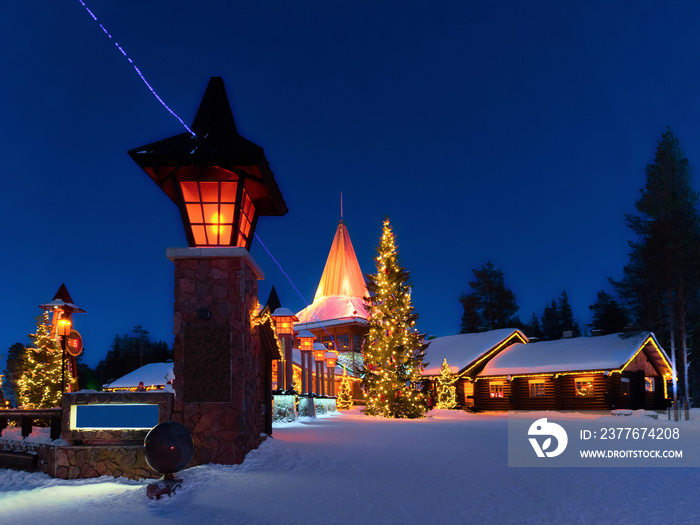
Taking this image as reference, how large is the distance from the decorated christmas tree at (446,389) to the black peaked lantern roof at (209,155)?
22170 mm

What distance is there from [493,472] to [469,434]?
21.6ft

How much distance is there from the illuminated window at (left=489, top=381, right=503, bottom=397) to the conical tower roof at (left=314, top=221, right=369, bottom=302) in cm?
1964

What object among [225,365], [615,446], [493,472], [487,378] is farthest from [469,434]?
[487,378]

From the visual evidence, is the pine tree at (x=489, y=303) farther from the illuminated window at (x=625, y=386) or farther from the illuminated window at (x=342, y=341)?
the illuminated window at (x=625, y=386)

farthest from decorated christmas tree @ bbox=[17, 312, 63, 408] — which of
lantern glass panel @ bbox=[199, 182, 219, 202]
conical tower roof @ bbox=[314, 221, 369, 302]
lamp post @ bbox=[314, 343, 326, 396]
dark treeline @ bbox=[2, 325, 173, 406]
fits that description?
dark treeline @ bbox=[2, 325, 173, 406]

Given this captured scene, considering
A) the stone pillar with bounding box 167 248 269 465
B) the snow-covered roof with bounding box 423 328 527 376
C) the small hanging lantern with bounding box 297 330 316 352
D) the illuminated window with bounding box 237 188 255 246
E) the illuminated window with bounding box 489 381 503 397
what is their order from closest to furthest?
the stone pillar with bounding box 167 248 269 465 < the illuminated window with bounding box 237 188 255 246 < the small hanging lantern with bounding box 297 330 316 352 < the illuminated window with bounding box 489 381 503 397 < the snow-covered roof with bounding box 423 328 527 376

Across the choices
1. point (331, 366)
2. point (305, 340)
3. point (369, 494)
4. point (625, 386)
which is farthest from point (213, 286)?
point (625, 386)

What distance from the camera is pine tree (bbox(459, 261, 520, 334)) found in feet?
193

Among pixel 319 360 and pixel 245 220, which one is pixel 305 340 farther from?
pixel 245 220

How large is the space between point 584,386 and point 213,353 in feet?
82.7

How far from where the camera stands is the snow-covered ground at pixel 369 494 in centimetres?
606

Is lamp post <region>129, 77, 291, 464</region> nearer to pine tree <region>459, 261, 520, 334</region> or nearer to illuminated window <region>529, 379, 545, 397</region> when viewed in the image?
illuminated window <region>529, 379, 545, 397</region>

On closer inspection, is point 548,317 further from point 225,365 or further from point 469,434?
point 225,365

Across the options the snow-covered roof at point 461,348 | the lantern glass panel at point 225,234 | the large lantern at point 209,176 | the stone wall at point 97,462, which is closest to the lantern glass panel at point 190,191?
the large lantern at point 209,176
